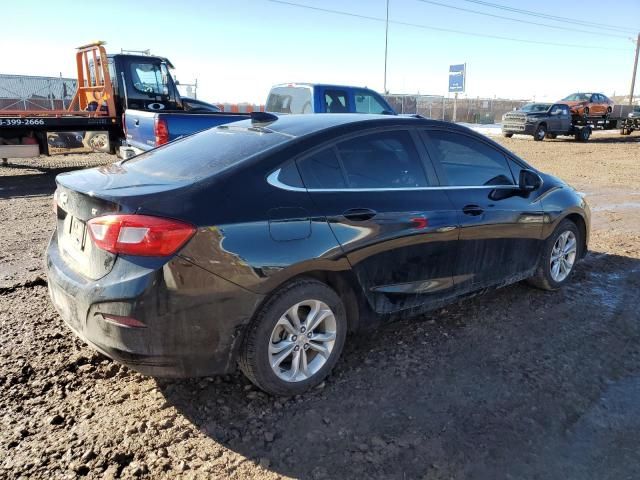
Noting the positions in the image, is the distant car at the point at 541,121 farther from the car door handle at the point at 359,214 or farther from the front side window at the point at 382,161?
the car door handle at the point at 359,214

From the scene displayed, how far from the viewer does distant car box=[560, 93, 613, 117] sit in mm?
27375

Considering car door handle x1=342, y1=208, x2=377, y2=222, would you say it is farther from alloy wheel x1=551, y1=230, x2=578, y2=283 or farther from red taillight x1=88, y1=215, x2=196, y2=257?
alloy wheel x1=551, y1=230, x2=578, y2=283

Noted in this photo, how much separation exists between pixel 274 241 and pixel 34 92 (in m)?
29.5

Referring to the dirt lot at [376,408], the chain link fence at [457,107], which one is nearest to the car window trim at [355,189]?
the dirt lot at [376,408]

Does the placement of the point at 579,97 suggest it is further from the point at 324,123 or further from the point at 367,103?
the point at 324,123

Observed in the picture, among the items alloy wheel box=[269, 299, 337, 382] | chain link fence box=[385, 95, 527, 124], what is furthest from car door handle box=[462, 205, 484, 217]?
chain link fence box=[385, 95, 527, 124]

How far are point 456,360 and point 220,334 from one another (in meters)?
1.71

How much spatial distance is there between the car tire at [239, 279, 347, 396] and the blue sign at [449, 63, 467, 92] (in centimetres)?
4324

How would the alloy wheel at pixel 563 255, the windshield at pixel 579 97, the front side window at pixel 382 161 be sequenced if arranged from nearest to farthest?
1. the front side window at pixel 382 161
2. the alloy wheel at pixel 563 255
3. the windshield at pixel 579 97

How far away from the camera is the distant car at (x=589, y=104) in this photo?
2738 cm

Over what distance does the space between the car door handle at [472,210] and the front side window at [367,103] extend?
7394 mm

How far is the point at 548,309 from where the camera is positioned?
441 cm

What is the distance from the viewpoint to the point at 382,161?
353 cm

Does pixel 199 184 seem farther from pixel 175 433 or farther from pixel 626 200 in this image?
pixel 626 200
